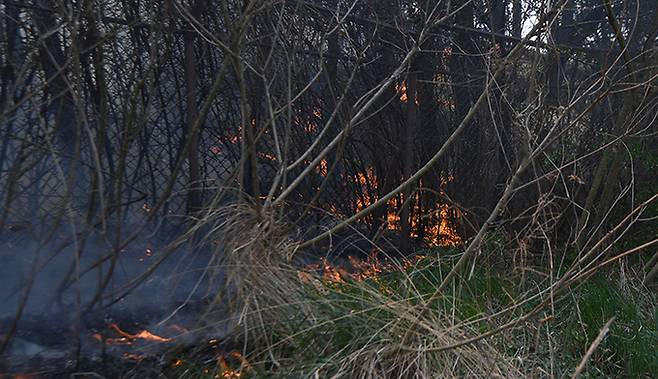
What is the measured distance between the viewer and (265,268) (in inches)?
165

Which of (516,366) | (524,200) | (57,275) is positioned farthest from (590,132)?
(57,275)

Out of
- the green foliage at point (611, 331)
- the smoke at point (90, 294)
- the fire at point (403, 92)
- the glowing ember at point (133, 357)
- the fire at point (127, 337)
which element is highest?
the fire at point (403, 92)

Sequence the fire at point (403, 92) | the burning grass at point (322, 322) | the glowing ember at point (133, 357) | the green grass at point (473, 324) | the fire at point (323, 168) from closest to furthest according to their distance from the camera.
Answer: the burning grass at point (322, 322), the green grass at point (473, 324), the glowing ember at point (133, 357), the fire at point (323, 168), the fire at point (403, 92)

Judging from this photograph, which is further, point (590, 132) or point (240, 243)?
point (590, 132)

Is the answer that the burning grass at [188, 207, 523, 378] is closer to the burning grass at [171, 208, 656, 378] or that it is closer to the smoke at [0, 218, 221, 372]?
the burning grass at [171, 208, 656, 378]

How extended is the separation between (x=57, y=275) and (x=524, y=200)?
4.01m

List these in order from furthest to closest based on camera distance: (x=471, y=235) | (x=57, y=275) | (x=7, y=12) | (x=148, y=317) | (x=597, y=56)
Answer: (x=597, y=56)
(x=471, y=235)
(x=148, y=317)
(x=57, y=275)
(x=7, y=12)

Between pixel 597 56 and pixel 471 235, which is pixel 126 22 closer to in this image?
pixel 471 235

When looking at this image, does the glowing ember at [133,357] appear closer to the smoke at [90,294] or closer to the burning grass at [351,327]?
the smoke at [90,294]

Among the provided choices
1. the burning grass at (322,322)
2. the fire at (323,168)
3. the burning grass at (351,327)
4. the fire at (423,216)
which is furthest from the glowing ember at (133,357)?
the fire at (423,216)

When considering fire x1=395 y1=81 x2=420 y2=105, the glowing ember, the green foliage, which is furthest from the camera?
fire x1=395 y1=81 x2=420 y2=105

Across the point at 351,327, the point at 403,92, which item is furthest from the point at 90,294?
the point at 403,92

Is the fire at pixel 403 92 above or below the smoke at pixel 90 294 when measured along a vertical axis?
above

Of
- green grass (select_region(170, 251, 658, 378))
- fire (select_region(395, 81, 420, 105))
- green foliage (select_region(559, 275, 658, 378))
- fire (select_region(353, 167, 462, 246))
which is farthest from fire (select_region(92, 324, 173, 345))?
fire (select_region(395, 81, 420, 105))
